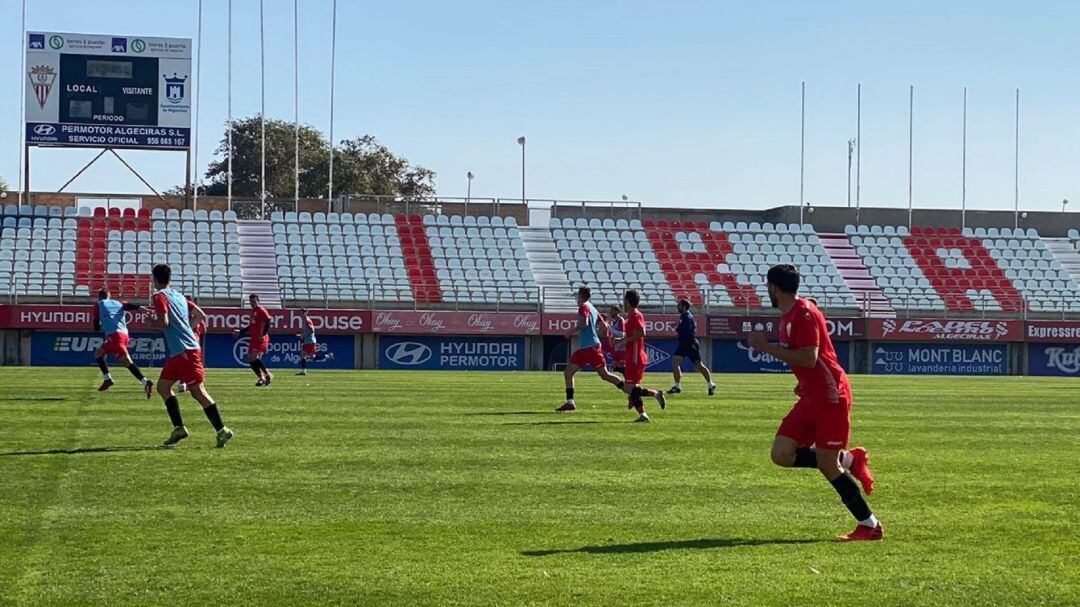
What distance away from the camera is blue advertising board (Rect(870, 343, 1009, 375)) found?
47906mm

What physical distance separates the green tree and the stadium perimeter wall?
3599 cm

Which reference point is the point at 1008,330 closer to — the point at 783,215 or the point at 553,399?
the point at 783,215

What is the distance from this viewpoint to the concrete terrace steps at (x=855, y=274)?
50.8 meters

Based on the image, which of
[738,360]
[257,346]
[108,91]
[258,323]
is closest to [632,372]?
[257,346]

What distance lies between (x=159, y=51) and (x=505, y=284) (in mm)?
14716

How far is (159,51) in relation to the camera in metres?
50.1

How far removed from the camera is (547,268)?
53.1 meters

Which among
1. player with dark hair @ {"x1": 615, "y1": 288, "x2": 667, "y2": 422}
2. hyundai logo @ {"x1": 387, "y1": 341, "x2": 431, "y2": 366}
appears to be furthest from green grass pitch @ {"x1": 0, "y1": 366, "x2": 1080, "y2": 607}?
hyundai logo @ {"x1": 387, "y1": 341, "x2": 431, "y2": 366}

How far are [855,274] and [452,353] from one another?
707 inches

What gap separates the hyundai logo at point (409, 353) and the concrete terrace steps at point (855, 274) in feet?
51.3

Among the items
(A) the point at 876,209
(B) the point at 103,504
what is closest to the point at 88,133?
(A) the point at 876,209

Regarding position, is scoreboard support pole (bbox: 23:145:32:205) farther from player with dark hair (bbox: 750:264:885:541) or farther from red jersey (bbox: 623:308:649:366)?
player with dark hair (bbox: 750:264:885:541)

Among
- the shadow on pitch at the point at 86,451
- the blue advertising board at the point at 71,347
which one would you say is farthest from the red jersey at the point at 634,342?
the blue advertising board at the point at 71,347

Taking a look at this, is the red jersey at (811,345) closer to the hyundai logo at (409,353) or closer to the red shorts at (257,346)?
the red shorts at (257,346)
